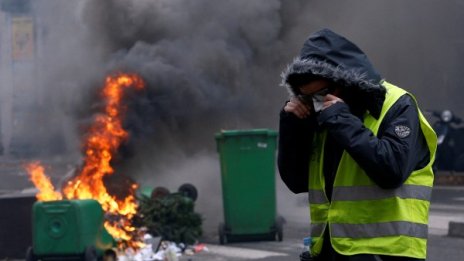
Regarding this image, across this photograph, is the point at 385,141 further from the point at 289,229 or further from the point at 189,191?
the point at 289,229

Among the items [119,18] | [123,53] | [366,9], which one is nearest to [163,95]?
[123,53]

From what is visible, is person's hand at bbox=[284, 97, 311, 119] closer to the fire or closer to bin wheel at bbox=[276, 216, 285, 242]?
the fire

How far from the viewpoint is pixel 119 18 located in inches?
599

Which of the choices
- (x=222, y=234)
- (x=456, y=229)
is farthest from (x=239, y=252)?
(x=456, y=229)

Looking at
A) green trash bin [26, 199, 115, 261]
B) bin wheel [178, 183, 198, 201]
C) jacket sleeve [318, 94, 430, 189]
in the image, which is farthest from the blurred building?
jacket sleeve [318, 94, 430, 189]

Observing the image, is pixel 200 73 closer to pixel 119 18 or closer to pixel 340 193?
pixel 119 18

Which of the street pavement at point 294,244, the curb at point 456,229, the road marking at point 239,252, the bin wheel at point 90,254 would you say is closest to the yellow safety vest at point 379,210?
the bin wheel at point 90,254

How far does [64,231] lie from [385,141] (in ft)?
20.6

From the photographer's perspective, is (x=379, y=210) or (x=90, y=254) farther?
(x=90, y=254)

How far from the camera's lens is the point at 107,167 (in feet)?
37.0

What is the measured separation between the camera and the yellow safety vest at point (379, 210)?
316 centimetres

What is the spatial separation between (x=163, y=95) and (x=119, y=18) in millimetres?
2245

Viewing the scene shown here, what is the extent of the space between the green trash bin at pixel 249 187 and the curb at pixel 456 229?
6.16 ft

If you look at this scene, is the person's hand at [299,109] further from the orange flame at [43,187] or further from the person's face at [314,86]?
the orange flame at [43,187]
